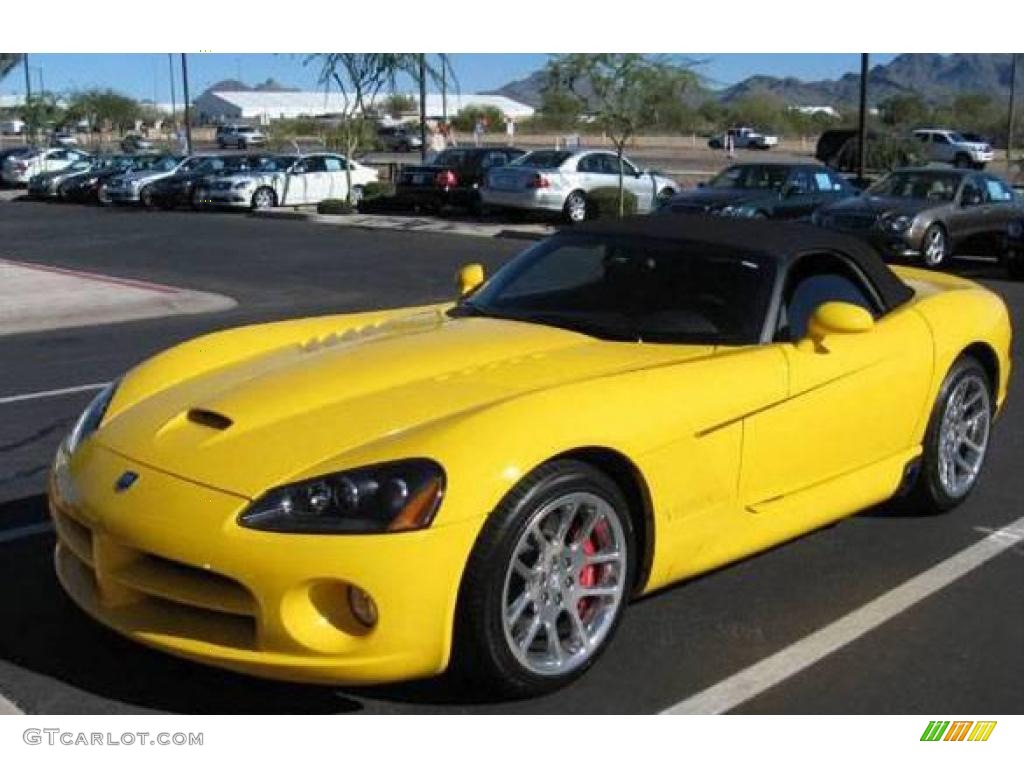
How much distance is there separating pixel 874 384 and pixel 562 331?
1.20 metres

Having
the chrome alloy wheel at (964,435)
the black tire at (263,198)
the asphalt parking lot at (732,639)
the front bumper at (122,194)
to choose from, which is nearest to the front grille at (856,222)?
the asphalt parking lot at (732,639)

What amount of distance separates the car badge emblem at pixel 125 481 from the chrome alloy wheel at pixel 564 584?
110 cm

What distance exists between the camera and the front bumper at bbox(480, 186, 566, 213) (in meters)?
23.4

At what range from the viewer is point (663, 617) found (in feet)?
13.3

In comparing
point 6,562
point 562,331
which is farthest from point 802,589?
point 6,562

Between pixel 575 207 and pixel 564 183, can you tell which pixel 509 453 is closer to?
pixel 564 183

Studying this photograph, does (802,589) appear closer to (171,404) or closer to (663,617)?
(663,617)

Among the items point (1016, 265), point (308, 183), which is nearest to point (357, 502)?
point (1016, 265)

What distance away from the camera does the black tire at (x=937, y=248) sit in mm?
15820

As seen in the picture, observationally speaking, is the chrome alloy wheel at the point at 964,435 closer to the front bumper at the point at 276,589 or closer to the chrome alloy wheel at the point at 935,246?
the front bumper at the point at 276,589

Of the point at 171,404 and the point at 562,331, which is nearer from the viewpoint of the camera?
the point at 171,404

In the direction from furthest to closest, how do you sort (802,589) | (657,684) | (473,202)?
(473,202), (802,589), (657,684)

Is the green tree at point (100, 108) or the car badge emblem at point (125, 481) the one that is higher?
the green tree at point (100, 108)

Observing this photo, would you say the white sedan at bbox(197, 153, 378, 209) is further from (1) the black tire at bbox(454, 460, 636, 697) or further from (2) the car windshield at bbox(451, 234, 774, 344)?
(1) the black tire at bbox(454, 460, 636, 697)
